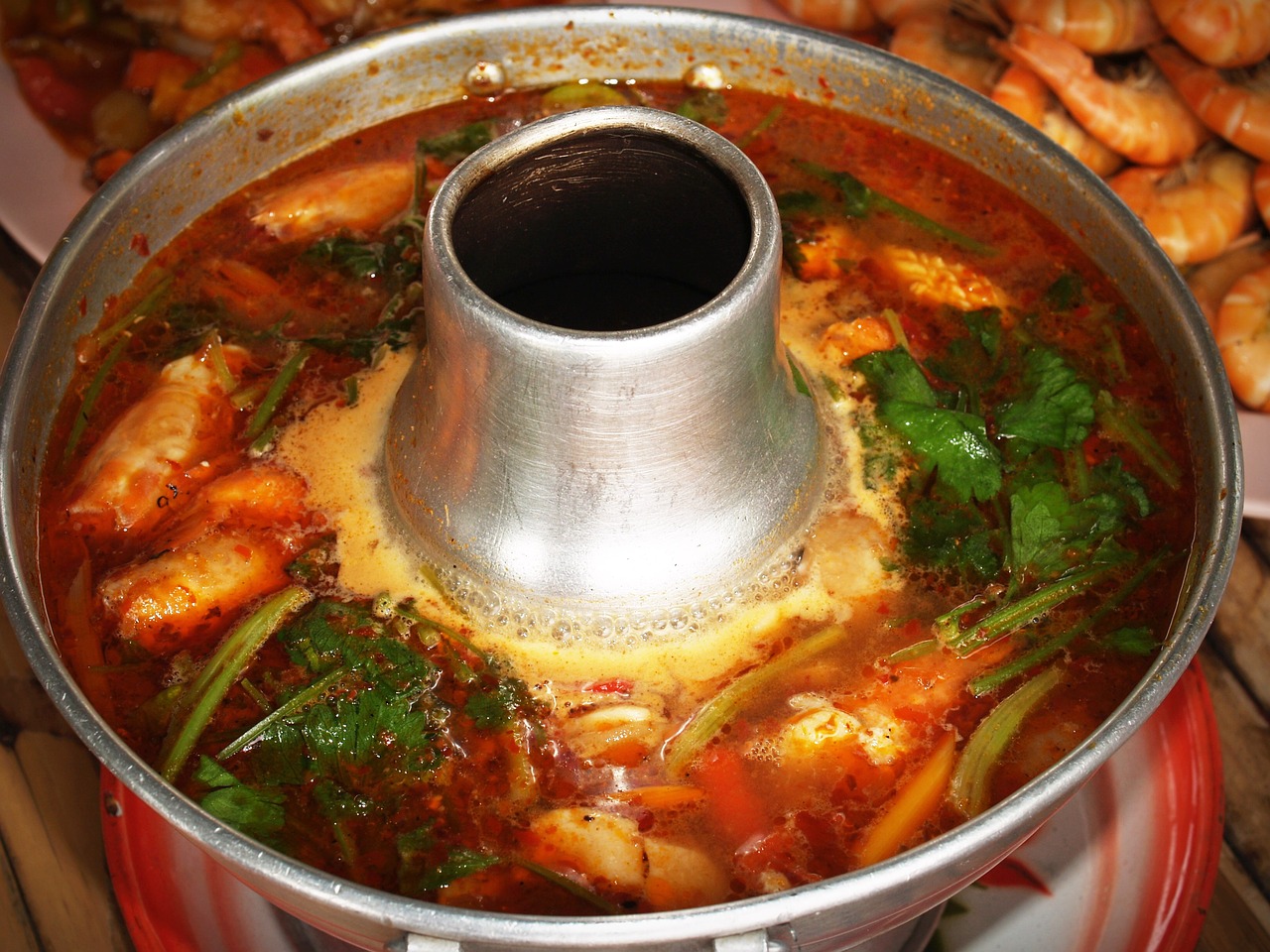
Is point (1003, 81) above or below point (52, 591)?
below

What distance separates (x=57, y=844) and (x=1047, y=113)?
342 cm

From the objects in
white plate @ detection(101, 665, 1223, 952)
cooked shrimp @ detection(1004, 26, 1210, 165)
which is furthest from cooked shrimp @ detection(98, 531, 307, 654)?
cooked shrimp @ detection(1004, 26, 1210, 165)

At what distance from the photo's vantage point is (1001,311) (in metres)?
2.41

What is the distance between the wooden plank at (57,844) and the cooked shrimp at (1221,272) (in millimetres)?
3183

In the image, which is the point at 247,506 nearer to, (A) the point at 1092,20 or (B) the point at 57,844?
(B) the point at 57,844

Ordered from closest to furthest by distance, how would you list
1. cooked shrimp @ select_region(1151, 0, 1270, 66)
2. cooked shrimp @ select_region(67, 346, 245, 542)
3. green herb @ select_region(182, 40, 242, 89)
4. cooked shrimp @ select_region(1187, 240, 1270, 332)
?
cooked shrimp @ select_region(67, 346, 245, 542), cooked shrimp @ select_region(1187, 240, 1270, 332), cooked shrimp @ select_region(1151, 0, 1270, 66), green herb @ select_region(182, 40, 242, 89)

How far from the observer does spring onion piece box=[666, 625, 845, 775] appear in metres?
1.87

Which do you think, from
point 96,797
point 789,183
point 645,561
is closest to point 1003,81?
point 789,183

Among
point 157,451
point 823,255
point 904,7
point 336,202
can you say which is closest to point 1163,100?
point 904,7

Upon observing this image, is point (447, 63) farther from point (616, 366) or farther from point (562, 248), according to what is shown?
point (616, 366)

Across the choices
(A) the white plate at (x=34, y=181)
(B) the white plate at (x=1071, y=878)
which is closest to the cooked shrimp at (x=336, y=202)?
(B) the white plate at (x=1071, y=878)

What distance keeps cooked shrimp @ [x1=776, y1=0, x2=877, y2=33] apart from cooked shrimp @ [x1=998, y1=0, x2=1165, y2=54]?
0.50 metres

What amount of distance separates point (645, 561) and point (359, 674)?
472mm

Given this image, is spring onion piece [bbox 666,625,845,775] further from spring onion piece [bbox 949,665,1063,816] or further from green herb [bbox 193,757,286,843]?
green herb [bbox 193,757,286,843]
